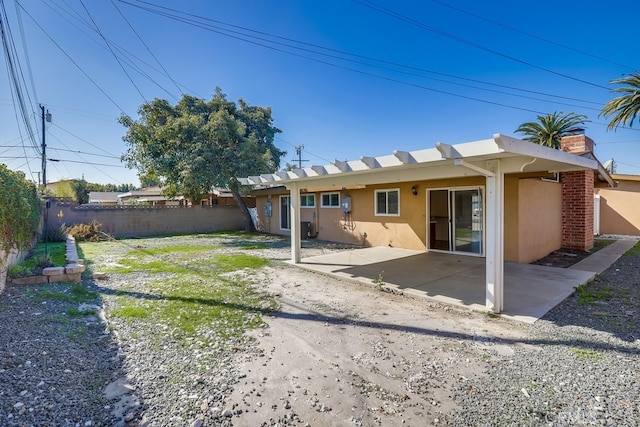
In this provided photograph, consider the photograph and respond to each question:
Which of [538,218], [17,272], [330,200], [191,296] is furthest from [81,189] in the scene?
[538,218]

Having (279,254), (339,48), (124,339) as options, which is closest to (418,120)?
(339,48)

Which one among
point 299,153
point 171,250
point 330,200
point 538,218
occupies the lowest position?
point 171,250

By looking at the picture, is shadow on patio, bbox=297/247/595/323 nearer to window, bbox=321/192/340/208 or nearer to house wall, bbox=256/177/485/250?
house wall, bbox=256/177/485/250

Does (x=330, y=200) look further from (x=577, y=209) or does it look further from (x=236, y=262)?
(x=577, y=209)

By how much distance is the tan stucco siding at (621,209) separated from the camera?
44.5ft

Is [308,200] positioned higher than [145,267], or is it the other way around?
[308,200]

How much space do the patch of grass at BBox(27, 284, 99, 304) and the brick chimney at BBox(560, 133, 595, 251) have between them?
12.6 meters

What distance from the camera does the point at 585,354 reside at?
325 cm

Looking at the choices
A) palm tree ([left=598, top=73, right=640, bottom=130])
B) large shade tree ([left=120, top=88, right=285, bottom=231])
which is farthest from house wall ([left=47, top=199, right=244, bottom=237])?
palm tree ([left=598, top=73, right=640, bottom=130])

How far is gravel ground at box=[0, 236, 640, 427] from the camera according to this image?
2.34m

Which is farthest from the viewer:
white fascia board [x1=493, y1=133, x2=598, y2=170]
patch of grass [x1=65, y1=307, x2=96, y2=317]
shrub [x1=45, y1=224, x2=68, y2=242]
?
shrub [x1=45, y1=224, x2=68, y2=242]

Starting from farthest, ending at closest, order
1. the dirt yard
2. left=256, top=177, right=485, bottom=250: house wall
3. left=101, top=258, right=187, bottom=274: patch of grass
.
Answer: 1. left=256, top=177, right=485, bottom=250: house wall
2. left=101, top=258, right=187, bottom=274: patch of grass
3. the dirt yard

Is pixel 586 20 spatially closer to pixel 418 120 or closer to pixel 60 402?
pixel 418 120

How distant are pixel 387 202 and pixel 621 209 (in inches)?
460
